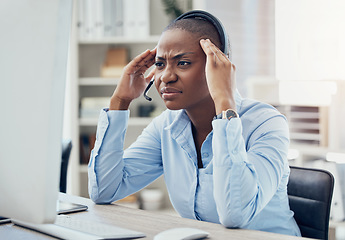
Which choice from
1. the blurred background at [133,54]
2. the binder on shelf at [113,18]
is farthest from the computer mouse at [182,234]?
the binder on shelf at [113,18]

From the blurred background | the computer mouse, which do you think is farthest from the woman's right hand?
the blurred background

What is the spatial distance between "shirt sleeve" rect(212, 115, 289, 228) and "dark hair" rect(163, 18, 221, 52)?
0.92ft

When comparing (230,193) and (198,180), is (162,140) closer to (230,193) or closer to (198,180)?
(198,180)

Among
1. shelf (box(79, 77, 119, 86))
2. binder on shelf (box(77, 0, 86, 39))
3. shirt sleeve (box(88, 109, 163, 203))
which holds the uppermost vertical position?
binder on shelf (box(77, 0, 86, 39))

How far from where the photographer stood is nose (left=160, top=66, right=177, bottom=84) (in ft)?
4.18

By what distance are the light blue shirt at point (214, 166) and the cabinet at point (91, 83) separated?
204 cm

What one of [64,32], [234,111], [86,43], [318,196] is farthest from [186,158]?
[86,43]

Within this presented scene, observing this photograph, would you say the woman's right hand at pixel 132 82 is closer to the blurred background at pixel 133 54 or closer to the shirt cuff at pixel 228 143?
the shirt cuff at pixel 228 143

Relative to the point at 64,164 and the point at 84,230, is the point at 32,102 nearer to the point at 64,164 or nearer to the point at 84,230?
the point at 84,230

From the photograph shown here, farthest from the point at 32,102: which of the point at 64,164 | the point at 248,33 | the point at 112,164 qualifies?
the point at 248,33

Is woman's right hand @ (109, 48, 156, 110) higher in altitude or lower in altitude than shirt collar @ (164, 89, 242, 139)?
higher

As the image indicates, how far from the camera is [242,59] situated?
3729 millimetres

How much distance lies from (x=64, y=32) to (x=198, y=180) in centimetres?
67

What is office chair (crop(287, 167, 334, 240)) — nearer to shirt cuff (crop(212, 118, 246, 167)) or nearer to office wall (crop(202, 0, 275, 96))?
shirt cuff (crop(212, 118, 246, 167))
